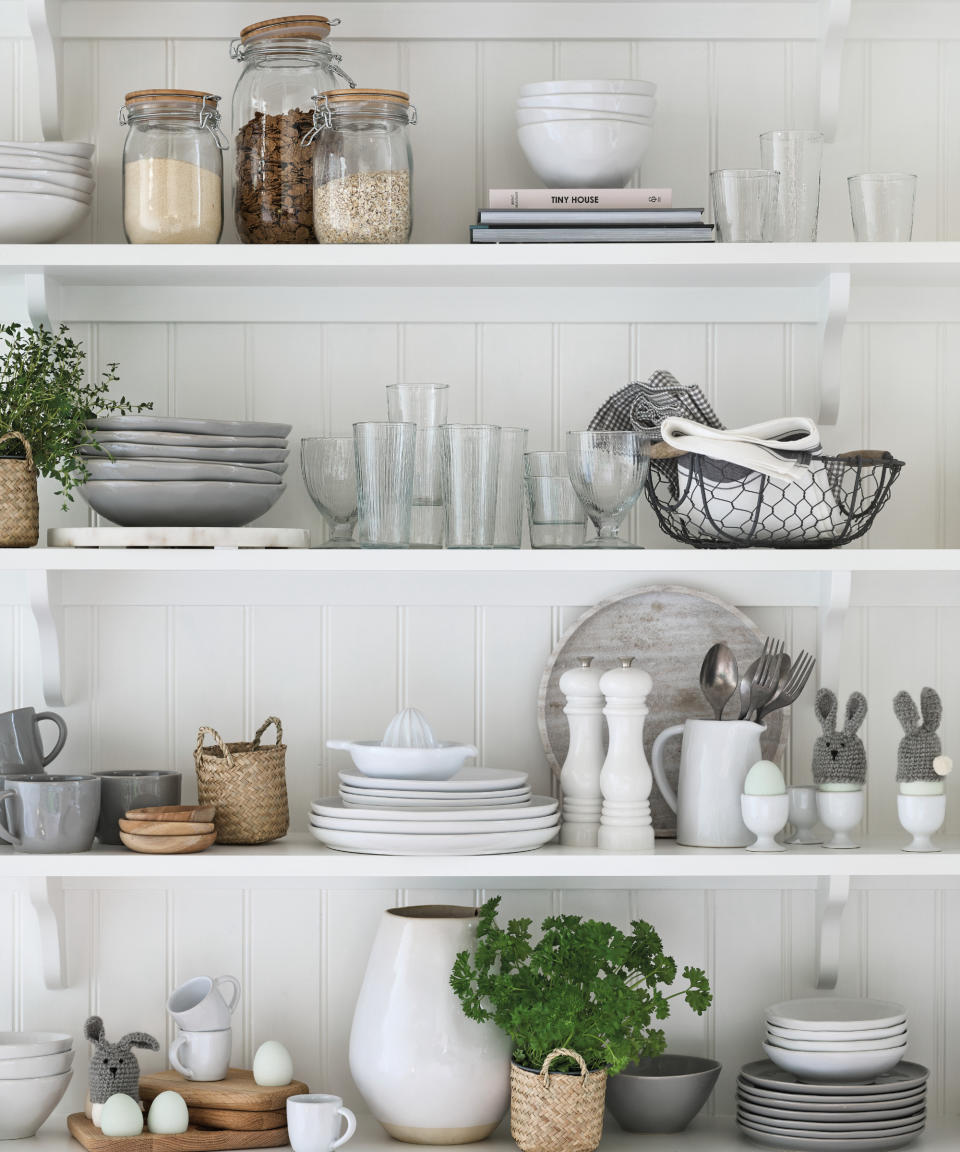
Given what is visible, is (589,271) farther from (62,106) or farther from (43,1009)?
(43,1009)

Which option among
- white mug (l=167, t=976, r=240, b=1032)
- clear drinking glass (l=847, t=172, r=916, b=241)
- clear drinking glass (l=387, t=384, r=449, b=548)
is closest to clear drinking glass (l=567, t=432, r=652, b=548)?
clear drinking glass (l=387, t=384, r=449, b=548)

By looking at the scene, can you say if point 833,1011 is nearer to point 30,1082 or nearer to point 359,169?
point 30,1082

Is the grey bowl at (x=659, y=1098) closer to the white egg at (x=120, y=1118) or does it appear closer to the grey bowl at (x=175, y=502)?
the white egg at (x=120, y=1118)

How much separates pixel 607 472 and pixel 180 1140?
2.84 feet

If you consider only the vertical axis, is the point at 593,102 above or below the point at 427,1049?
above

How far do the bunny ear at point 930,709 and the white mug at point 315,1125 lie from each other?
772 mm

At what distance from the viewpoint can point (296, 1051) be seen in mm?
1667

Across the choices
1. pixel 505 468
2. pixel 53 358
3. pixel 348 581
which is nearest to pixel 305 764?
pixel 348 581

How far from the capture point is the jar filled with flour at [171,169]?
4.98ft

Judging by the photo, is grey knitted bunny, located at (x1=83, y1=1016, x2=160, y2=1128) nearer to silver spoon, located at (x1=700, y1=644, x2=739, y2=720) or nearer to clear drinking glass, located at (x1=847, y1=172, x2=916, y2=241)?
silver spoon, located at (x1=700, y1=644, x2=739, y2=720)

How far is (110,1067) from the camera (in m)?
1.51

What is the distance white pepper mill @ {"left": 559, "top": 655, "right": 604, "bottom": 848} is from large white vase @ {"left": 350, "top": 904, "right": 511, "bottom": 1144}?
17 cm

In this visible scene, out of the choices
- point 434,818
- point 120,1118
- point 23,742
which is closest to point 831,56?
point 434,818

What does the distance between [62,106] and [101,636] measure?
2.14 ft
